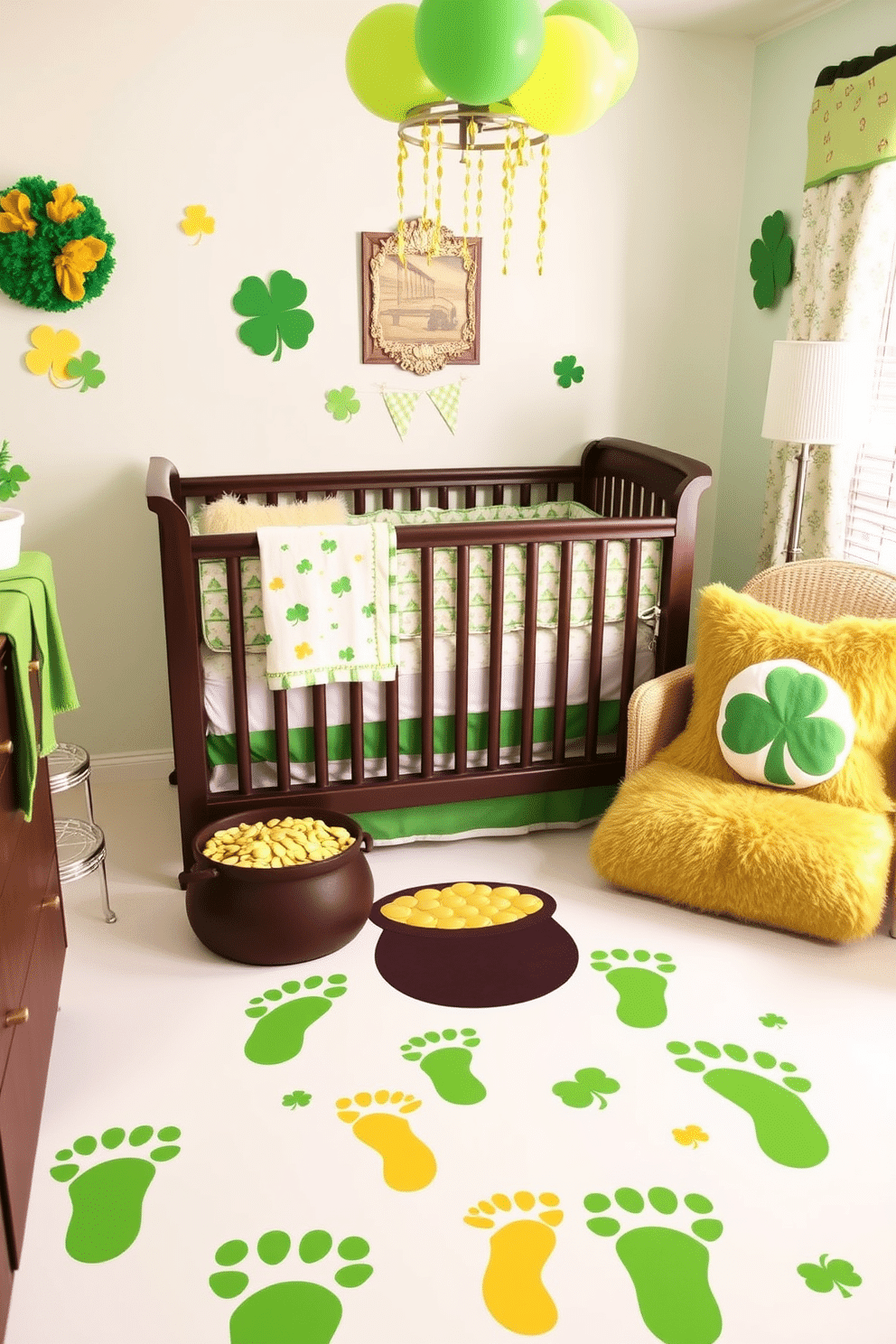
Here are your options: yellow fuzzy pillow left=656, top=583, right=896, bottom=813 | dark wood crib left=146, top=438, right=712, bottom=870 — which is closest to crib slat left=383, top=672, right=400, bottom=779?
dark wood crib left=146, top=438, right=712, bottom=870

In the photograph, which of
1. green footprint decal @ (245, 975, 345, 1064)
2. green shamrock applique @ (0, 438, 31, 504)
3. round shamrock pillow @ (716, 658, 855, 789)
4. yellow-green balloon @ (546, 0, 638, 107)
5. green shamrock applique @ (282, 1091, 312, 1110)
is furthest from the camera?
green shamrock applique @ (0, 438, 31, 504)

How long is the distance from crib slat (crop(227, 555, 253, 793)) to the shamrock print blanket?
6cm

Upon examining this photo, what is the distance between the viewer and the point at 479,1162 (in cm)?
171

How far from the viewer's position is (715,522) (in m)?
3.68

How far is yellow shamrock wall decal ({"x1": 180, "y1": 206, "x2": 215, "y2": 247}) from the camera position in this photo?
9.59ft

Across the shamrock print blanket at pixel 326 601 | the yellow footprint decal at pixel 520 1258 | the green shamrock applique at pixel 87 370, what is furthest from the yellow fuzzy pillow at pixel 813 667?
the green shamrock applique at pixel 87 370

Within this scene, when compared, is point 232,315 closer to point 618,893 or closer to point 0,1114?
point 618,893

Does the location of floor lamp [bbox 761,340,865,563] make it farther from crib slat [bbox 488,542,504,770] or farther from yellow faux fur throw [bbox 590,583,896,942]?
crib slat [bbox 488,542,504,770]

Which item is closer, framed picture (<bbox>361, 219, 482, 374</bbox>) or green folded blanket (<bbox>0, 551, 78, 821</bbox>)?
green folded blanket (<bbox>0, 551, 78, 821</bbox>)

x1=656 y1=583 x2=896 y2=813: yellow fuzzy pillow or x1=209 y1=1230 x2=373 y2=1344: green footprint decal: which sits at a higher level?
x1=656 y1=583 x2=896 y2=813: yellow fuzzy pillow

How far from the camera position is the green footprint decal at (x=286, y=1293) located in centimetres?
141

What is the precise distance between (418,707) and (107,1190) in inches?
53.5

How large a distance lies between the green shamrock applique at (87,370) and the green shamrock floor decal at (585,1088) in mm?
2212

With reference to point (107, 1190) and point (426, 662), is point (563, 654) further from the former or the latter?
point (107, 1190)
